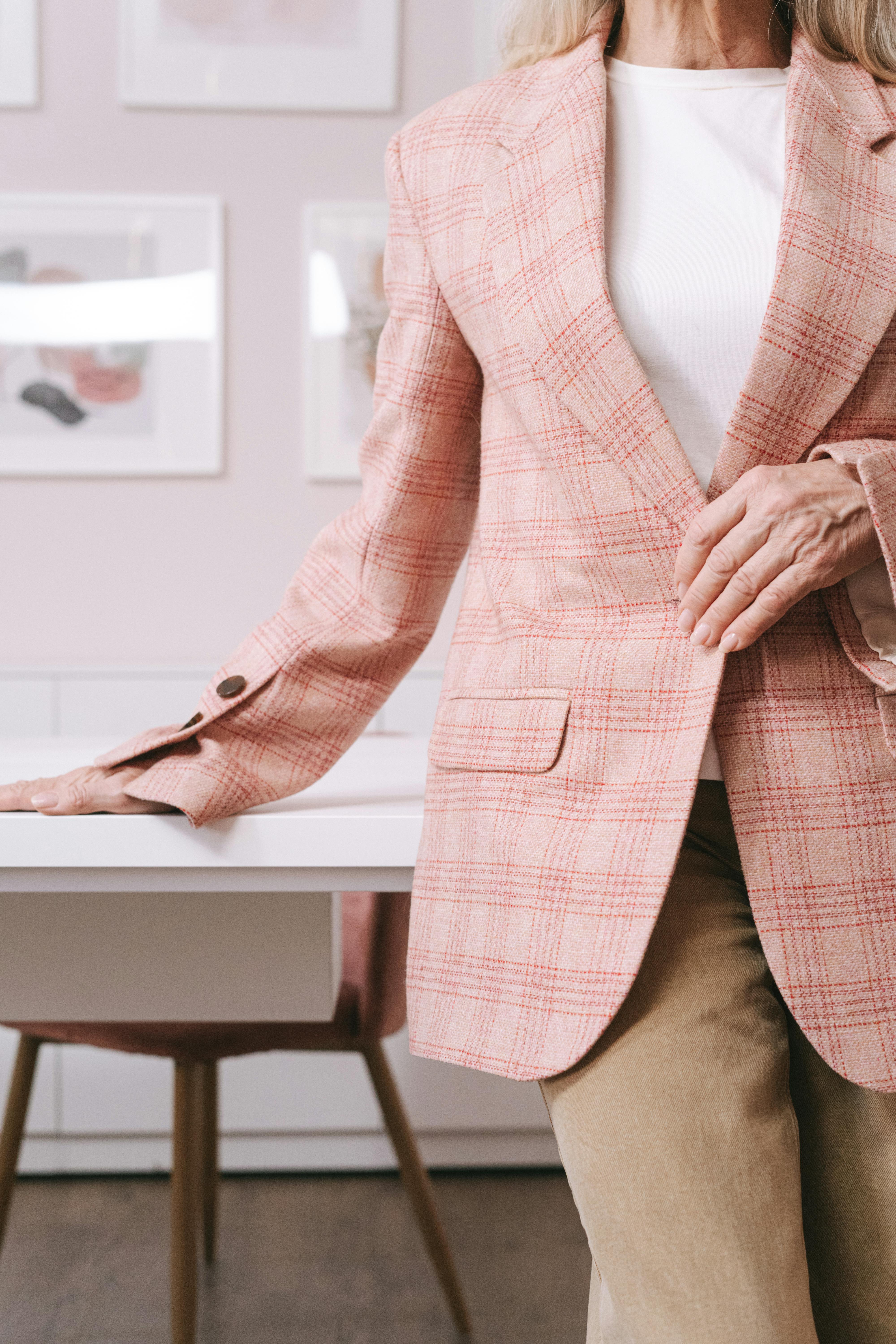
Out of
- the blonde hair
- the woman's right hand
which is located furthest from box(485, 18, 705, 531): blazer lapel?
the woman's right hand

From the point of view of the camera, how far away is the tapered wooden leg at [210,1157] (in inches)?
77.6

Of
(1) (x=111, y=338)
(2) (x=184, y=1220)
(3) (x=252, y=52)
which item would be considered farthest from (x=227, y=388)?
(2) (x=184, y=1220)

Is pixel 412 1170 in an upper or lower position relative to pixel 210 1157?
upper

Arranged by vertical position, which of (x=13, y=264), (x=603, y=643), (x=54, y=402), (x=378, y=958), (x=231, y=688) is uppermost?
(x=603, y=643)

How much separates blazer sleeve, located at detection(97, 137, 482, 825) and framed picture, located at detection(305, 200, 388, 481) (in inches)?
70.3

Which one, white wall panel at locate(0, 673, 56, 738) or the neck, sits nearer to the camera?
the neck

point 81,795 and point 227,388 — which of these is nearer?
point 81,795

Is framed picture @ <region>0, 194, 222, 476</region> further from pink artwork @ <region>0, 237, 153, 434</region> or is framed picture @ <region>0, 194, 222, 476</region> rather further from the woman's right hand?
the woman's right hand

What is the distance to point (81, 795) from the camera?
3.04 feet

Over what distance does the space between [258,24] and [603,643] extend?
2.42 metres

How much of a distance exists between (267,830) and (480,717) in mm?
198

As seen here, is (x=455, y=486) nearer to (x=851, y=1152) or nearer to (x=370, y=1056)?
(x=851, y=1152)

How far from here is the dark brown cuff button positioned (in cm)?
96

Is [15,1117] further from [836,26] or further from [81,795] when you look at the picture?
[836,26]
